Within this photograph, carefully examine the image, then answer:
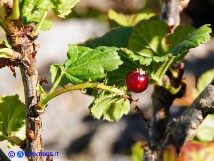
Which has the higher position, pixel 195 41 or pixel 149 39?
pixel 195 41

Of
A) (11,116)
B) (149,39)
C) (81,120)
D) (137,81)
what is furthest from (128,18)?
(81,120)

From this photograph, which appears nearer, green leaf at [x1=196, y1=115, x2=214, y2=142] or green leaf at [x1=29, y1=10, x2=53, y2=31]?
green leaf at [x1=29, y1=10, x2=53, y2=31]

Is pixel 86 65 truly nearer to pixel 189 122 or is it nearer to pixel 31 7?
pixel 31 7

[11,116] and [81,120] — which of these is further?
[81,120]

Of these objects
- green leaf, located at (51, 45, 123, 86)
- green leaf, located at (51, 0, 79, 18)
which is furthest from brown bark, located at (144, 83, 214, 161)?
green leaf, located at (51, 0, 79, 18)

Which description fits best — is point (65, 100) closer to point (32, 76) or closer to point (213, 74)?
point (213, 74)

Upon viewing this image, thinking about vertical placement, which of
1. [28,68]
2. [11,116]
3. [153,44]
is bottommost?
[11,116]

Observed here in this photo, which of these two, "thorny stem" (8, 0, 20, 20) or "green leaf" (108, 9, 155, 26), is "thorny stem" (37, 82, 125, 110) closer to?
"thorny stem" (8, 0, 20, 20)

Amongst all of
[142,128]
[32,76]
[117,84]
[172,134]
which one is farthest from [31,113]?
[142,128]
